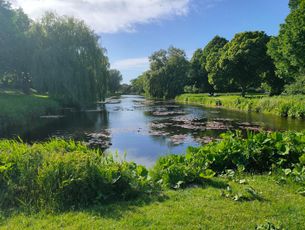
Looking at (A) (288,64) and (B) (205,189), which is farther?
(A) (288,64)

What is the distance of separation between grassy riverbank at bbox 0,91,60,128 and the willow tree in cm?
126

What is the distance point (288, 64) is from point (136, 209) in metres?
28.8

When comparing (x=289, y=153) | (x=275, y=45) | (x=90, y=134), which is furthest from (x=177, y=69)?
(x=289, y=153)

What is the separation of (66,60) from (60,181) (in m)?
23.9

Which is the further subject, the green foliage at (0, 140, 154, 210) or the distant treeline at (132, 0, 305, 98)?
the distant treeline at (132, 0, 305, 98)

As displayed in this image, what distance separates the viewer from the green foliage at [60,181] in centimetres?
475

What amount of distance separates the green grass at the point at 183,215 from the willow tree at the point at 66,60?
23.9m

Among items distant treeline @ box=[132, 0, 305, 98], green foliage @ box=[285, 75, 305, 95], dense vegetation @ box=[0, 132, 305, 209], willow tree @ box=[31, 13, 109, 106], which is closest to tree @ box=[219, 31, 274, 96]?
distant treeline @ box=[132, 0, 305, 98]

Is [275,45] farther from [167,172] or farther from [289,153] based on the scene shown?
[167,172]

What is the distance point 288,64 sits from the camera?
2888 cm

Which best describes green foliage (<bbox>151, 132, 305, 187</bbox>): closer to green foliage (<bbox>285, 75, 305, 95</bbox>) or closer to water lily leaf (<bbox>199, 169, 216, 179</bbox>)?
water lily leaf (<bbox>199, 169, 216, 179</bbox>)

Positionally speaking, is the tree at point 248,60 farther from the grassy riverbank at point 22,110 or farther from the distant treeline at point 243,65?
the grassy riverbank at point 22,110

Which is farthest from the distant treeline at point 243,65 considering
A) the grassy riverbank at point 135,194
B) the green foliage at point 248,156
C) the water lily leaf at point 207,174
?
the water lily leaf at point 207,174

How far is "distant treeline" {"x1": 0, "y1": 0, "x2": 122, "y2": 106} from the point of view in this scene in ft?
88.0
